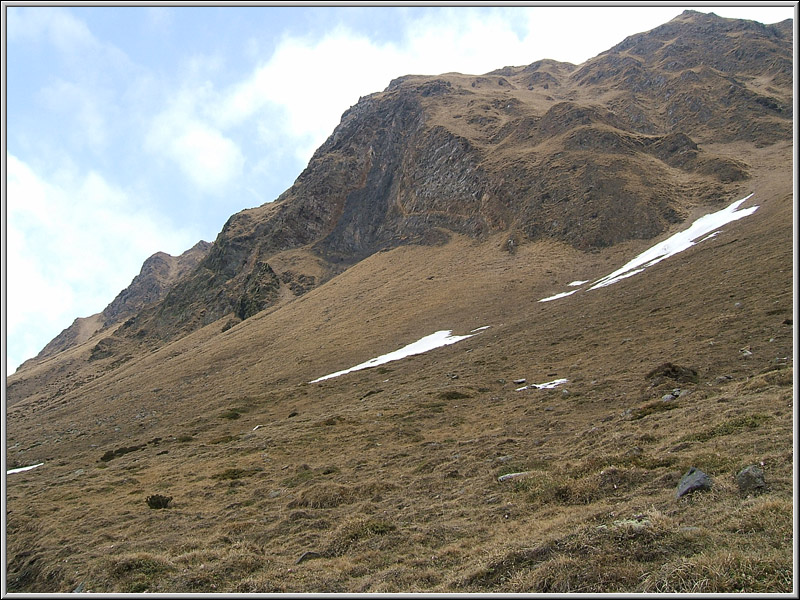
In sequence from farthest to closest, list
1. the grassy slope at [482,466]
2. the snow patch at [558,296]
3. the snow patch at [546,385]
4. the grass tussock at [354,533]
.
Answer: the snow patch at [558,296]
the snow patch at [546,385]
the grass tussock at [354,533]
the grassy slope at [482,466]

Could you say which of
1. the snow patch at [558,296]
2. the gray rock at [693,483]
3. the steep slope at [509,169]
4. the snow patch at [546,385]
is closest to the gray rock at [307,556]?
the gray rock at [693,483]

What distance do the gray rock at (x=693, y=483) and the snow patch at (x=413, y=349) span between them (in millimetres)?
35495

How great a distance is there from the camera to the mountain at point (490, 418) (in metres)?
9.93

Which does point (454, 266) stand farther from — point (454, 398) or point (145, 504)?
point (145, 504)

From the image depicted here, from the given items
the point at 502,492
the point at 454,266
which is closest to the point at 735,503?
the point at 502,492

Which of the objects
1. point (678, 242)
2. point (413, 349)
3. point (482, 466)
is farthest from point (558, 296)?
point (482, 466)

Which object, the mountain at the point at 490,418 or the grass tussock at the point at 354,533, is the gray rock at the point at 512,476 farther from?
the grass tussock at the point at 354,533

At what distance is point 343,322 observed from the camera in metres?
70.6

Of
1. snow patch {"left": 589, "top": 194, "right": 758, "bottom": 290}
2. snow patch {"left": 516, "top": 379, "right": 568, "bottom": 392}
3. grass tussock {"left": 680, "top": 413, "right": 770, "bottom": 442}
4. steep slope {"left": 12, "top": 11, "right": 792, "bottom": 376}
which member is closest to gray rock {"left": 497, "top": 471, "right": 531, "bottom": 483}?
grass tussock {"left": 680, "top": 413, "right": 770, "bottom": 442}

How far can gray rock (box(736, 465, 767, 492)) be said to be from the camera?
9.32 meters

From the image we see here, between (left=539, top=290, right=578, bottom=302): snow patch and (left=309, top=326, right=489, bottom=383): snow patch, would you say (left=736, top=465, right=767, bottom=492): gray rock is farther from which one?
(left=539, top=290, right=578, bottom=302): snow patch

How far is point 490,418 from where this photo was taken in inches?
912

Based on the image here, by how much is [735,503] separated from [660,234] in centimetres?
7166

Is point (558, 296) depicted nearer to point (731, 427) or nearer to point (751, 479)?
point (731, 427)
